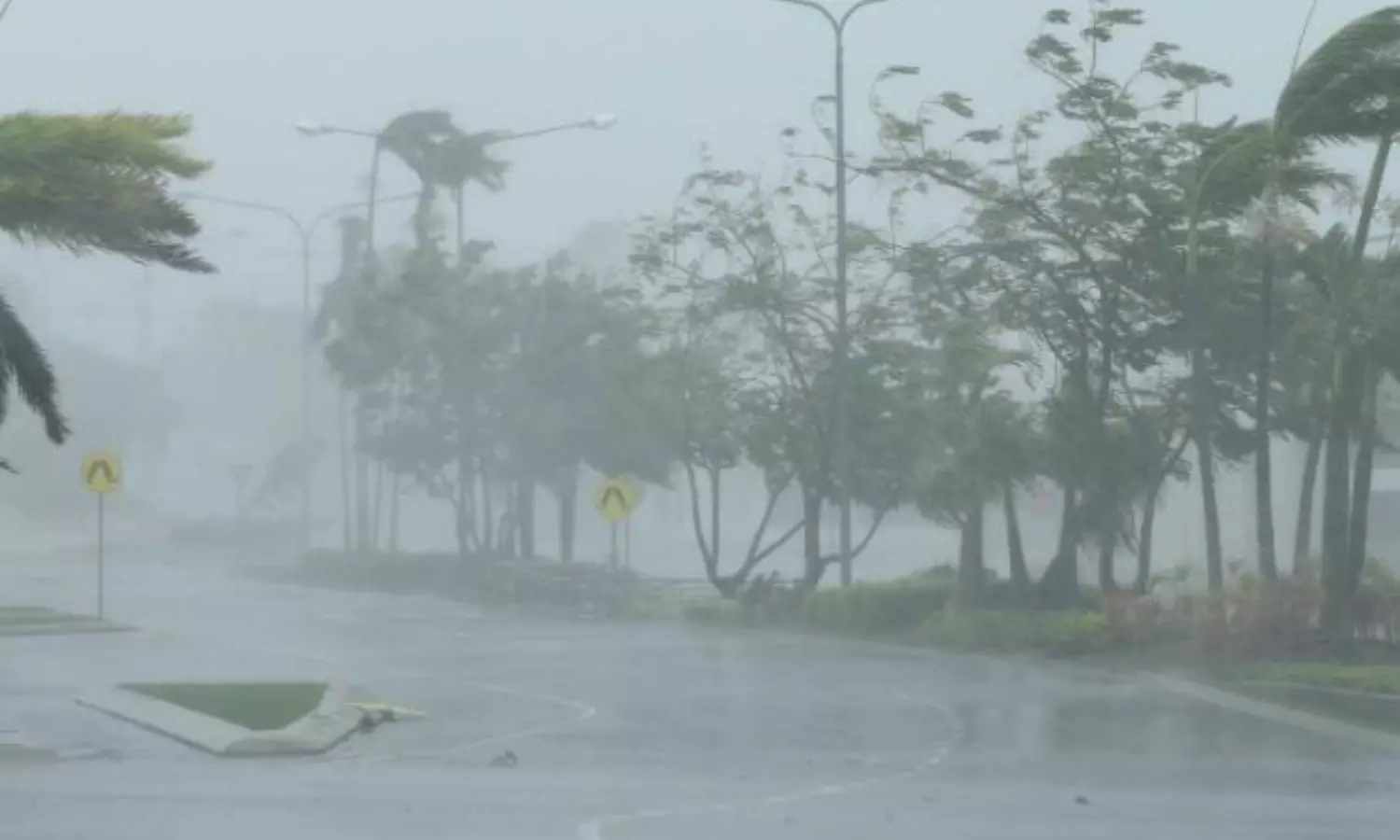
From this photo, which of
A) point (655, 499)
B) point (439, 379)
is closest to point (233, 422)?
point (655, 499)

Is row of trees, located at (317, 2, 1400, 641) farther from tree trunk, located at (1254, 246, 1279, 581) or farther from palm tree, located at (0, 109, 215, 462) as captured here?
palm tree, located at (0, 109, 215, 462)

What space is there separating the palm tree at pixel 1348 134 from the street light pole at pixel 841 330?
35.0ft

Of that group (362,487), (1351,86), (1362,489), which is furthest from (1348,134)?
(362,487)

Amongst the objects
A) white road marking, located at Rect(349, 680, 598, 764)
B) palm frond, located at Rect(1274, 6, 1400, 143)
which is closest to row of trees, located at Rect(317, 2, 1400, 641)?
palm frond, located at Rect(1274, 6, 1400, 143)

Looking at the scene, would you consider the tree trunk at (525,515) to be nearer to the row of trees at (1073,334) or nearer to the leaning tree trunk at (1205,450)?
the row of trees at (1073,334)

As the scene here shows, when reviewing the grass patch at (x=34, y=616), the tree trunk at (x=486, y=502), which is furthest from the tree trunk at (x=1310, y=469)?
the tree trunk at (x=486, y=502)

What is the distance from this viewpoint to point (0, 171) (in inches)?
687

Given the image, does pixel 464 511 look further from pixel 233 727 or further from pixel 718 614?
pixel 233 727

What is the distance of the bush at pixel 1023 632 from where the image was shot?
1329 inches

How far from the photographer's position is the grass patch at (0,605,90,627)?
142 feet

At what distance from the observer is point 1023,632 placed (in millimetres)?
35250

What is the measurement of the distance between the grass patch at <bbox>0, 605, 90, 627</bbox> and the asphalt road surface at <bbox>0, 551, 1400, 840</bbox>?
5.98 meters

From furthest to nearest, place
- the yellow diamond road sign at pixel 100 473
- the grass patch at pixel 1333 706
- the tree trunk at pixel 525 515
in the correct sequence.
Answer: the tree trunk at pixel 525 515 < the yellow diamond road sign at pixel 100 473 < the grass patch at pixel 1333 706

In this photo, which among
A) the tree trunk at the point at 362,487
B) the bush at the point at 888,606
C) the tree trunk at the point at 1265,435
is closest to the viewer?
the tree trunk at the point at 1265,435
